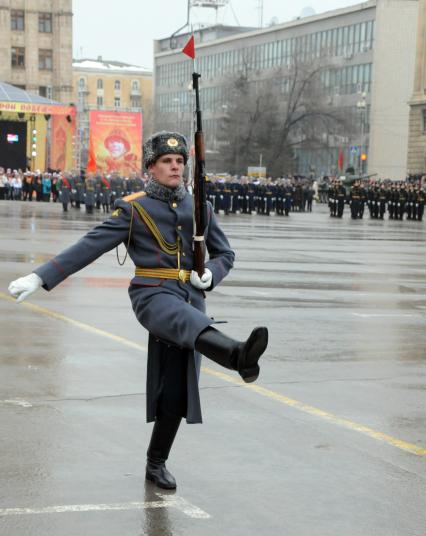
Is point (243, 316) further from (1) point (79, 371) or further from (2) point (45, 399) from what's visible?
(2) point (45, 399)

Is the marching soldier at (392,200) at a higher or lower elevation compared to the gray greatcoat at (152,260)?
lower

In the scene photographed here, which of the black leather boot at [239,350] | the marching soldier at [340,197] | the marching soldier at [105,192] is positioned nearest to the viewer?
the black leather boot at [239,350]

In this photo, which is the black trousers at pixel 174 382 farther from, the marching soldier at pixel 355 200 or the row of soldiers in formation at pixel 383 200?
the row of soldiers in formation at pixel 383 200

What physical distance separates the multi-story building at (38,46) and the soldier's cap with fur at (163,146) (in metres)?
98.9

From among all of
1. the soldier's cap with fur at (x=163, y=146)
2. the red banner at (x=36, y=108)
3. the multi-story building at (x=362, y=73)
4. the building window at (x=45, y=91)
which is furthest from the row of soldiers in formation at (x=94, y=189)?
the building window at (x=45, y=91)

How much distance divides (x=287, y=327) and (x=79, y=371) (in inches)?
146

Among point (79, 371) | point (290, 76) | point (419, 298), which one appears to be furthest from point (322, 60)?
point (79, 371)

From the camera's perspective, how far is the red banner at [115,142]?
51.5 m

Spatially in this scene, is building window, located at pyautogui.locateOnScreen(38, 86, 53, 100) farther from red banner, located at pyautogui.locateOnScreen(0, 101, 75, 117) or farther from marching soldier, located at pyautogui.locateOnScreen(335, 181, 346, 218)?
marching soldier, located at pyautogui.locateOnScreen(335, 181, 346, 218)

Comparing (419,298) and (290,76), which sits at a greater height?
(290,76)

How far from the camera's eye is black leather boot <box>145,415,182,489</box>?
5875mm

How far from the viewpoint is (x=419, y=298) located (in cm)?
1589

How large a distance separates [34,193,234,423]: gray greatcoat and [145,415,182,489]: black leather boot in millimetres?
77

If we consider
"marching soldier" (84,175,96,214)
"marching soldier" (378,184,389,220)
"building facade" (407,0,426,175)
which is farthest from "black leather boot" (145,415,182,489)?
"building facade" (407,0,426,175)
